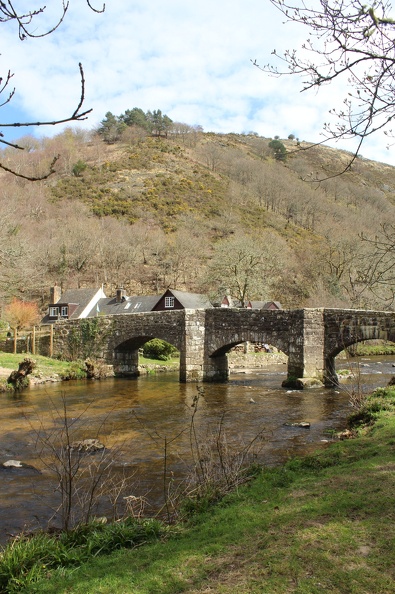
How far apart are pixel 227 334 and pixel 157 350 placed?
34.8 feet

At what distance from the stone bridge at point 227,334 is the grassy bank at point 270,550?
11.9 m

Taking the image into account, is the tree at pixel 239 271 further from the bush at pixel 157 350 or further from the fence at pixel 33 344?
the fence at pixel 33 344

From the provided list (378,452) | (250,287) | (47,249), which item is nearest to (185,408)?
(378,452)

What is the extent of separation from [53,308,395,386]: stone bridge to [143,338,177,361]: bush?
Answer: 14.6 feet

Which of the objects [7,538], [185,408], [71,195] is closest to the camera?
[7,538]

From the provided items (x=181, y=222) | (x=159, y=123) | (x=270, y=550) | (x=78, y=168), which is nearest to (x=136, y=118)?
(x=159, y=123)

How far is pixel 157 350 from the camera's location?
30031 millimetres

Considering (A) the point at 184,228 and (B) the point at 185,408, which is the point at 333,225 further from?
(B) the point at 185,408

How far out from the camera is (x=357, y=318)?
56.0 ft

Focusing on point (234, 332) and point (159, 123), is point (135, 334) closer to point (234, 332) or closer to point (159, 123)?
point (234, 332)

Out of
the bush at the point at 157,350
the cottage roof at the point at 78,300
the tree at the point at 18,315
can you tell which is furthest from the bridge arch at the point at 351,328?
the cottage roof at the point at 78,300

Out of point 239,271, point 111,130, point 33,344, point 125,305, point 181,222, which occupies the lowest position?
point 33,344

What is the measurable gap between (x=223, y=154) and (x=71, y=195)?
4190 cm

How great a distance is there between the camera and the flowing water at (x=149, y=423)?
273 inches
